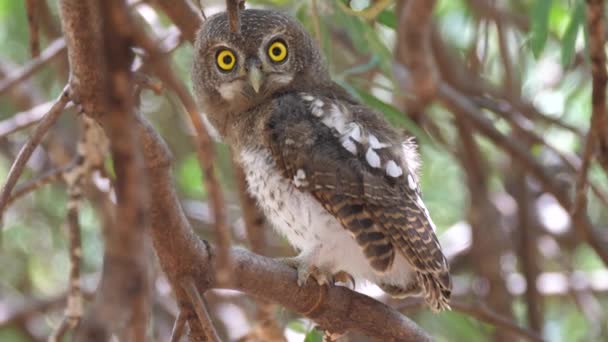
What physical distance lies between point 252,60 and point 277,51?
0.57 ft

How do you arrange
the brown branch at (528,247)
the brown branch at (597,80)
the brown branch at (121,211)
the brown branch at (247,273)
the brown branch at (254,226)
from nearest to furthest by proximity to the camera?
the brown branch at (121,211)
the brown branch at (247,273)
the brown branch at (597,80)
the brown branch at (254,226)
the brown branch at (528,247)

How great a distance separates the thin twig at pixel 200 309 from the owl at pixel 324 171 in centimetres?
60

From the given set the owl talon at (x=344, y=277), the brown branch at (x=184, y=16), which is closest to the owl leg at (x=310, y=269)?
the owl talon at (x=344, y=277)

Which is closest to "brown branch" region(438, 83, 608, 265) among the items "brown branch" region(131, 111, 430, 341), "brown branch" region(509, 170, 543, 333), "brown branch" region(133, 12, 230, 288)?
"brown branch" region(509, 170, 543, 333)

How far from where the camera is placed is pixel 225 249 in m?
1.17

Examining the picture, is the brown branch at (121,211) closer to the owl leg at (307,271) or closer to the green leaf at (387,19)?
the owl leg at (307,271)

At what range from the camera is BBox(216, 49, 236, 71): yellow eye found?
333cm

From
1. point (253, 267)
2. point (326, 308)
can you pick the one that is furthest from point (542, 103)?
point (253, 267)

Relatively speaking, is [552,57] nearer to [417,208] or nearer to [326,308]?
[417,208]

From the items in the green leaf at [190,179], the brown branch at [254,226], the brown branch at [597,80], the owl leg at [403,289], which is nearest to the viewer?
the brown branch at [597,80]

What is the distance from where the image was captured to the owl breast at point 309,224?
2.85m

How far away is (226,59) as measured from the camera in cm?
336

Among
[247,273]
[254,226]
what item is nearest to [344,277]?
[254,226]

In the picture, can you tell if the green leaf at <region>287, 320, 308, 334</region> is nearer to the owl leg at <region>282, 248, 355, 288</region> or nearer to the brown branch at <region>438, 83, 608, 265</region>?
the owl leg at <region>282, 248, 355, 288</region>
